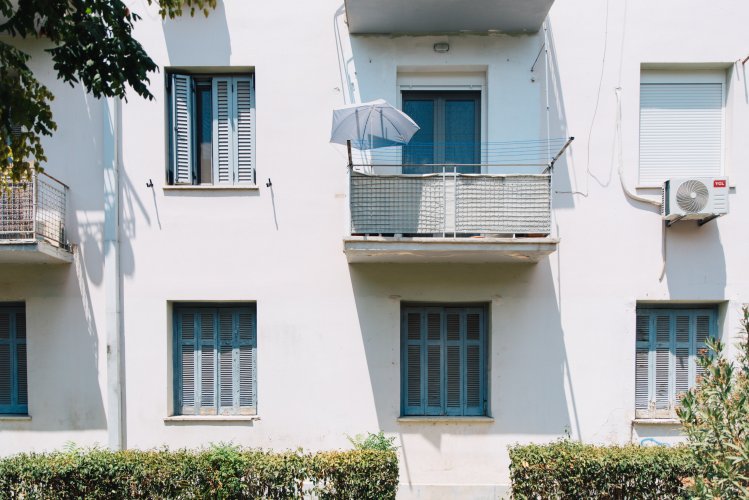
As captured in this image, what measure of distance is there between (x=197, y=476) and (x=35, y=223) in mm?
4250

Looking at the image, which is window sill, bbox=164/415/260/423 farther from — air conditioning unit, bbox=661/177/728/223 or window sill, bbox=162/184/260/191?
air conditioning unit, bbox=661/177/728/223

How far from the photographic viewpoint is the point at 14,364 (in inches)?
342

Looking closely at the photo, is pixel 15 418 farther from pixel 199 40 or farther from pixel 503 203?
pixel 503 203

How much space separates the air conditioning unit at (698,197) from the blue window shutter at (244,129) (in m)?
6.42

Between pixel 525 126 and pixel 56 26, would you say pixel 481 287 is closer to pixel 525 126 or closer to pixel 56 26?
pixel 525 126

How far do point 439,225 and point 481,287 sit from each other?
1494 mm

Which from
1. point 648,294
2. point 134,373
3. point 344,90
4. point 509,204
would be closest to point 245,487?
point 134,373

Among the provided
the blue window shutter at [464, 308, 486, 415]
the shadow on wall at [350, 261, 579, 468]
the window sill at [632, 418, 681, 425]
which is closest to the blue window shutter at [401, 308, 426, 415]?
the shadow on wall at [350, 261, 579, 468]

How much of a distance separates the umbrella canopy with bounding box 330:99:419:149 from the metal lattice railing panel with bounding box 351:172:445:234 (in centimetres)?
55

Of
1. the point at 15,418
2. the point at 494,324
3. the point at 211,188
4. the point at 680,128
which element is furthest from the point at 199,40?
the point at 680,128

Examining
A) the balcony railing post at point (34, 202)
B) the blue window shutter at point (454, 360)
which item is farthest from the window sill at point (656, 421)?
the balcony railing post at point (34, 202)

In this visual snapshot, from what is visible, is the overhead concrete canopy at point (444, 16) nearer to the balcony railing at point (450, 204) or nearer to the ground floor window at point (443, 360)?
the balcony railing at point (450, 204)

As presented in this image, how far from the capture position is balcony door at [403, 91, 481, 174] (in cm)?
867

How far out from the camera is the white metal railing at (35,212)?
7.83 m
